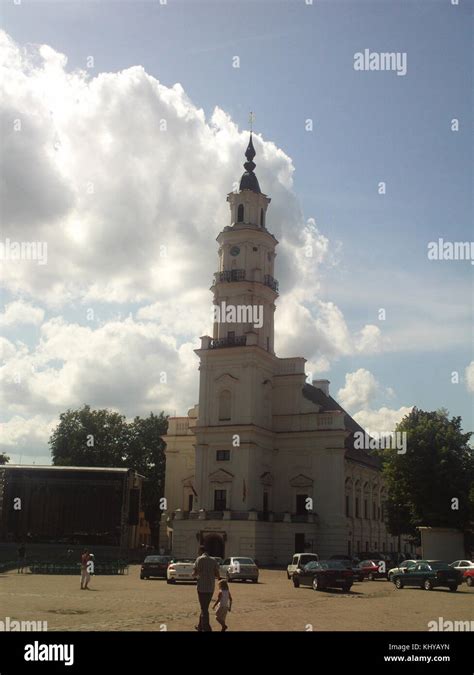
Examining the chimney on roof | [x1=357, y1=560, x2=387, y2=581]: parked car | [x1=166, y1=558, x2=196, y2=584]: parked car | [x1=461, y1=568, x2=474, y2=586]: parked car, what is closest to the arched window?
the chimney on roof

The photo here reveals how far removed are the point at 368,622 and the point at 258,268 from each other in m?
46.8

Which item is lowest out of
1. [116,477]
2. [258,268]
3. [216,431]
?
[116,477]

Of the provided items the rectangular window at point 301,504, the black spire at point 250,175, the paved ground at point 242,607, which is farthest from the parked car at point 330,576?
the black spire at point 250,175

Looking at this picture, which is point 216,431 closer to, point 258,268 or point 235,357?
point 235,357

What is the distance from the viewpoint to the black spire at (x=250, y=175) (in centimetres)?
6519

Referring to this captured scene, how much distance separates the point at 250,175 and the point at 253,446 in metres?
25.2

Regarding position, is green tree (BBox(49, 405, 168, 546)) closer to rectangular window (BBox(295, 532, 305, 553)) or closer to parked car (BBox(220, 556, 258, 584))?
rectangular window (BBox(295, 532, 305, 553))

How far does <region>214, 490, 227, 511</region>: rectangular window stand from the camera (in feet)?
185

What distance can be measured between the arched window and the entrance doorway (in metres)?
9.36

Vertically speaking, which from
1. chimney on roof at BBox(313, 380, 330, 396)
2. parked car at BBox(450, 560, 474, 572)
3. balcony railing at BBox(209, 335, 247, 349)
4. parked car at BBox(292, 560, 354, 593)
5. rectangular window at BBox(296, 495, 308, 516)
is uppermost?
balcony railing at BBox(209, 335, 247, 349)

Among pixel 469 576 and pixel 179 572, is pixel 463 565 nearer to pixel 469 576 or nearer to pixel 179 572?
pixel 469 576

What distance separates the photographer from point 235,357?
58.9 meters

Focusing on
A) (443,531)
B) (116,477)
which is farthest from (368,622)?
(116,477)

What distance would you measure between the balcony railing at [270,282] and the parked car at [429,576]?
112 feet
